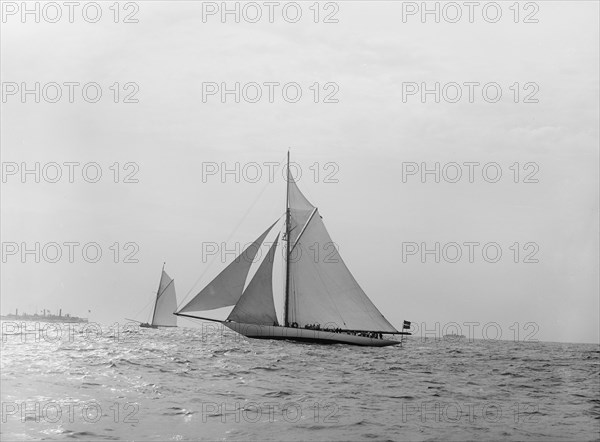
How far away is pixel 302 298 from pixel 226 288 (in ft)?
26.1

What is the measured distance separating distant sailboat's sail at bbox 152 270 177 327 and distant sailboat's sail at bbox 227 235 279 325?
67.1 meters

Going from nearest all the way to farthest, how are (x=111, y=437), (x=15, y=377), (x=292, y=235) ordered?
(x=111, y=437) → (x=15, y=377) → (x=292, y=235)

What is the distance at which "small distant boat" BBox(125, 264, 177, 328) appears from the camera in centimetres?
12406

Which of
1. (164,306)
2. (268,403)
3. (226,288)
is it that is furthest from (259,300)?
(164,306)

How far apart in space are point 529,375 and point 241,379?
16.6 meters

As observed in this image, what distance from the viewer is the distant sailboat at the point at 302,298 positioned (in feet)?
186

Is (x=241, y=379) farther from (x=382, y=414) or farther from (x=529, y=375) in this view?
(x=529, y=375)

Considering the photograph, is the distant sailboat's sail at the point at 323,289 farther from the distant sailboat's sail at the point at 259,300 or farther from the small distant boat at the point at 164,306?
the small distant boat at the point at 164,306

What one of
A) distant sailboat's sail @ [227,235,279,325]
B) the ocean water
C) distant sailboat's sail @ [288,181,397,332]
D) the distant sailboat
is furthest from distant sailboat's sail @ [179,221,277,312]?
the ocean water

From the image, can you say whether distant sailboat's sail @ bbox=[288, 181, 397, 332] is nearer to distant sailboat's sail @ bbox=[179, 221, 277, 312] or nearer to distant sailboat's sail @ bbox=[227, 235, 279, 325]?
distant sailboat's sail @ bbox=[227, 235, 279, 325]

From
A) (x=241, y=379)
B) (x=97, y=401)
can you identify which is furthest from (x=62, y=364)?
(x=97, y=401)

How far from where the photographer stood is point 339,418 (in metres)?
19.3

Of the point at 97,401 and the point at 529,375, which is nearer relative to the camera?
the point at 97,401

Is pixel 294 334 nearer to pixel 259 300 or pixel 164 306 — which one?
pixel 259 300
